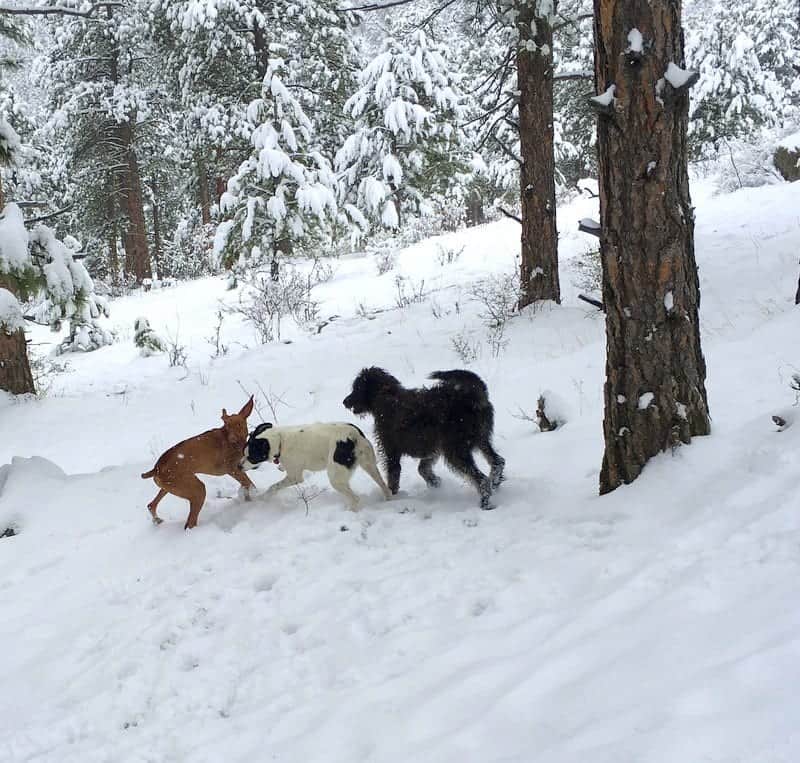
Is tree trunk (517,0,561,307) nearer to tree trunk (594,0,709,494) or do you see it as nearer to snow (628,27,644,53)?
tree trunk (594,0,709,494)

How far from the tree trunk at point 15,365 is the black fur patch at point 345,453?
595cm

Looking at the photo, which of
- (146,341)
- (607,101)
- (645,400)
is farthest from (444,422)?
(146,341)

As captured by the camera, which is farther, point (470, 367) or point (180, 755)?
point (470, 367)

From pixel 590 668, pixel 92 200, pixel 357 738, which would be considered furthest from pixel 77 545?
pixel 92 200

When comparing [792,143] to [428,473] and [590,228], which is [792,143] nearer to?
[590,228]

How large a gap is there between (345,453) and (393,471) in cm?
40

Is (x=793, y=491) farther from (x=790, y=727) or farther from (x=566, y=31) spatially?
(x=566, y=31)

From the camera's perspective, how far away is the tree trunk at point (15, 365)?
813cm

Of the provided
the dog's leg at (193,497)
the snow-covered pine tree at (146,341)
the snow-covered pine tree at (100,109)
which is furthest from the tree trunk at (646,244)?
the snow-covered pine tree at (100,109)

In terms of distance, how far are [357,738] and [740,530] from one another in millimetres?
1973

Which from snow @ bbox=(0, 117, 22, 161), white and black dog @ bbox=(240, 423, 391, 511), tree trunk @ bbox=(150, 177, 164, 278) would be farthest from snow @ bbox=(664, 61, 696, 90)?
tree trunk @ bbox=(150, 177, 164, 278)

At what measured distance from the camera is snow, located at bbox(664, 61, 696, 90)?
3091 mm

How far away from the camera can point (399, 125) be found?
1731cm

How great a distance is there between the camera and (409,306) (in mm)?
11344
